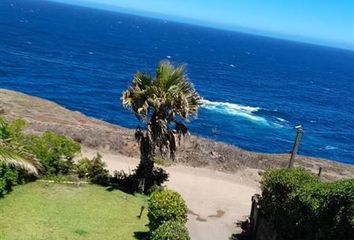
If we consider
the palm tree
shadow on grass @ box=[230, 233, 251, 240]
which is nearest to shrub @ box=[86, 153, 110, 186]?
the palm tree

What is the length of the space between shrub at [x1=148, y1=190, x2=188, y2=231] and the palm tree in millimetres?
4542

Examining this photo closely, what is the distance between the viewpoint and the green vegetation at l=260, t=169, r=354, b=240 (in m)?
15.4

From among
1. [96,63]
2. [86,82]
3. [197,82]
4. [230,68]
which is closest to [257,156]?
[86,82]

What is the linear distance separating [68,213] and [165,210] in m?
4.80

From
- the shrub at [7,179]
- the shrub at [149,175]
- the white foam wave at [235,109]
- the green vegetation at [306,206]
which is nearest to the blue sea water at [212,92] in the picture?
the white foam wave at [235,109]

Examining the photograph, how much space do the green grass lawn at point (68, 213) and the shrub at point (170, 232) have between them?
275 centimetres

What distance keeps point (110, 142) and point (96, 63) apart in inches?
3123

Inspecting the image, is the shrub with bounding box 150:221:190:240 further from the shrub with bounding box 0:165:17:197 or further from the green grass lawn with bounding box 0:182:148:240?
the shrub with bounding box 0:165:17:197

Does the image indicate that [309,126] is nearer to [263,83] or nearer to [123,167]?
[263,83]

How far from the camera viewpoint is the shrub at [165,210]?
65.3 feet

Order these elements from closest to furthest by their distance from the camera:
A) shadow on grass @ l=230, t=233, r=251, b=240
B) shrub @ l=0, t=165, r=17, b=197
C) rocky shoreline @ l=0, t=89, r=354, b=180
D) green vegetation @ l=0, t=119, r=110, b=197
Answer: shrub @ l=0, t=165, r=17, b=197
shadow on grass @ l=230, t=233, r=251, b=240
green vegetation @ l=0, t=119, r=110, b=197
rocky shoreline @ l=0, t=89, r=354, b=180

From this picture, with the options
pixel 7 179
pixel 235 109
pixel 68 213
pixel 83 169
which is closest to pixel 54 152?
pixel 83 169

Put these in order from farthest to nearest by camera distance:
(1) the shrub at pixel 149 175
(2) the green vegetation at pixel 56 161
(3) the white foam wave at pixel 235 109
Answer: (3) the white foam wave at pixel 235 109 → (1) the shrub at pixel 149 175 → (2) the green vegetation at pixel 56 161

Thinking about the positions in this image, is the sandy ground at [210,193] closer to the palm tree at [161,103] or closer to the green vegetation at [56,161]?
the palm tree at [161,103]
